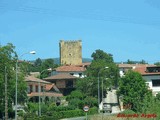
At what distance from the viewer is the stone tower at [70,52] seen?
17088cm

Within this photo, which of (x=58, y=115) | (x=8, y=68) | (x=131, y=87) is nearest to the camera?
(x=8, y=68)

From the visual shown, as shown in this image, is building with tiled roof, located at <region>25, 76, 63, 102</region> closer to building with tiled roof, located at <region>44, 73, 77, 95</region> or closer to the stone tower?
building with tiled roof, located at <region>44, 73, 77, 95</region>

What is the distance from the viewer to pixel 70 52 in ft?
565

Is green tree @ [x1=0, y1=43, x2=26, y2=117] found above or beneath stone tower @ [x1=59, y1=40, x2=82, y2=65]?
beneath

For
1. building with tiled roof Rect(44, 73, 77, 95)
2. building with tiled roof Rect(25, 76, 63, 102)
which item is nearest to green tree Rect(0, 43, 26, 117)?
building with tiled roof Rect(25, 76, 63, 102)

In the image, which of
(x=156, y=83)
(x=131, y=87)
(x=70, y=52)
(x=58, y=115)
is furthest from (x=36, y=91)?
(x=70, y=52)

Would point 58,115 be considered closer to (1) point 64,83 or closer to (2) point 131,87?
(2) point 131,87

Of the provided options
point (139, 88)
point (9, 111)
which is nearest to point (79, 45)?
point (139, 88)

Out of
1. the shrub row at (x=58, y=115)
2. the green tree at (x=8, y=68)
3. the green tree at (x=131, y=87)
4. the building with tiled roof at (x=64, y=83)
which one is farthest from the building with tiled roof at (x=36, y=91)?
the green tree at (x=8, y=68)

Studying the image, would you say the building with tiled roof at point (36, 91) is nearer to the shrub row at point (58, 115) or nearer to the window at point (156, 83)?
the shrub row at point (58, 115)

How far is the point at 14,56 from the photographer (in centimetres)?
6062

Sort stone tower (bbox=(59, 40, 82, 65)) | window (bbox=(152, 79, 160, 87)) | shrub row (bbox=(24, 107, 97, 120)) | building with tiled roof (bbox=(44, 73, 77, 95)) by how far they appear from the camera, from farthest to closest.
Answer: stone tower (bbox=(59, 40, 82, 65))
building with tiled roof (bbox=(44, 73, 77, 95))
window (bbox=(152, 79, 160, 87))
shrub row (bbox=(24, 107, 97, 120))

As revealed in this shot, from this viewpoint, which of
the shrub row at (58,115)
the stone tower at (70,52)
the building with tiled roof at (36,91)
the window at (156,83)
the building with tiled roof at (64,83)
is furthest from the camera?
the stone tower at (70,52)

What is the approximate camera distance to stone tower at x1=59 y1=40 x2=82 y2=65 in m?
171
